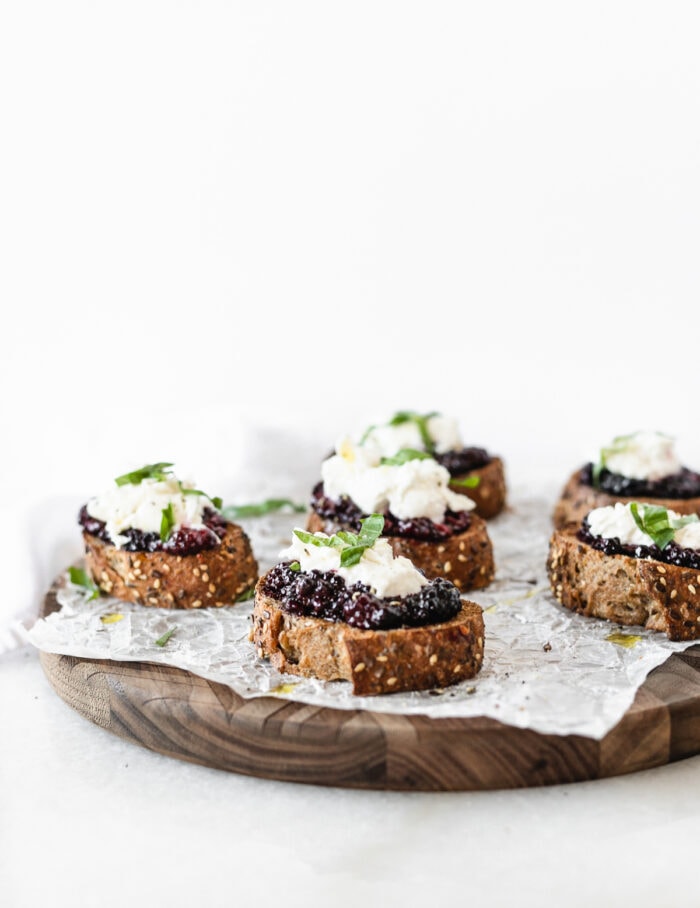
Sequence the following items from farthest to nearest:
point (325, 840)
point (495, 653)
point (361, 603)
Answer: point (495, 653)
point (361, 603)
point (325, 840)

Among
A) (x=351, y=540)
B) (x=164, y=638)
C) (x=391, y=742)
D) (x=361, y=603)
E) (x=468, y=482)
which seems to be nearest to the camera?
(x=391, y=742)

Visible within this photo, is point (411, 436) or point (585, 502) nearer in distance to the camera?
point (585, 502)

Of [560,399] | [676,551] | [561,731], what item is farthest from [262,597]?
[560,399]

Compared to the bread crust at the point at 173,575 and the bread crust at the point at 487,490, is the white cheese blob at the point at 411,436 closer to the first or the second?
the bread crust at the point at 487,490

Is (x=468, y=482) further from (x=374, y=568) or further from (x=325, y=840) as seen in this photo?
(x=325, y=840)

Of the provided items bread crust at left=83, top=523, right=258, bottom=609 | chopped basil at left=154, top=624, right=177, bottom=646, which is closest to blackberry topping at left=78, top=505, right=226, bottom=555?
bread crust at left=83, top=523, right=258, bottom=609

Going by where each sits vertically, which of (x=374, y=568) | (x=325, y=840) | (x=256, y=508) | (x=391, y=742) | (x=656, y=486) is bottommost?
(x=325, y=840)

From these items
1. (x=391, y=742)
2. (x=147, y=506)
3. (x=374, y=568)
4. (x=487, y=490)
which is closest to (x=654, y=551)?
(x=374, y=568)
